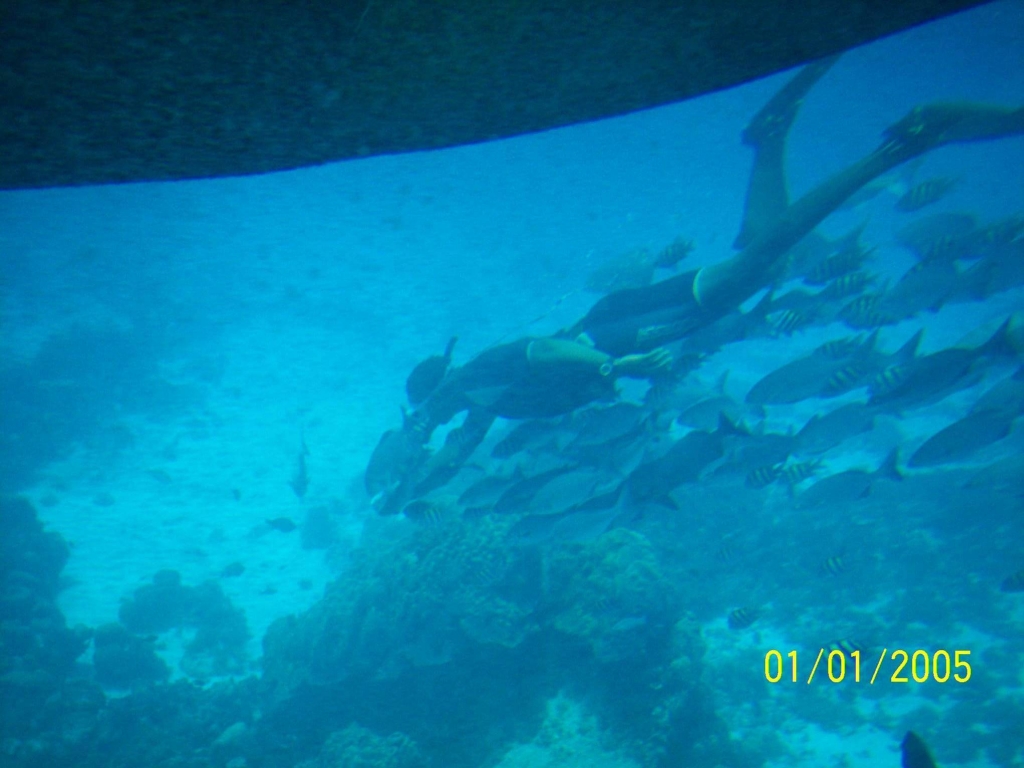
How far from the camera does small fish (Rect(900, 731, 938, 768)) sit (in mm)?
2379

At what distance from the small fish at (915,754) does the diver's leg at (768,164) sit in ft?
16.9

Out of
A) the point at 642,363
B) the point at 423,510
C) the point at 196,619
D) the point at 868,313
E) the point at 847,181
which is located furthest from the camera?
the point at 196,619

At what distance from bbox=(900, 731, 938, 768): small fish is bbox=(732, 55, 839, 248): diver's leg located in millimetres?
5149

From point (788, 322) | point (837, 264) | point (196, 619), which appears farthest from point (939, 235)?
point (196, 619)

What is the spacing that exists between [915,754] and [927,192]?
10649 mm

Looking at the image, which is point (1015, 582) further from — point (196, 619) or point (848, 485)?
point (196, 619)

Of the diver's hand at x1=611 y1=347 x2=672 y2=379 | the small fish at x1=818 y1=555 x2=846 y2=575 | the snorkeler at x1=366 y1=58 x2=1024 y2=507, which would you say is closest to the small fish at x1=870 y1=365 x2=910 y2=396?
the small fish at x1=818 y1=555 x2=846 y2=575

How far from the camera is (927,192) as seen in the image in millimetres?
9656

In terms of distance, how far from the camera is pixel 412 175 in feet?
140

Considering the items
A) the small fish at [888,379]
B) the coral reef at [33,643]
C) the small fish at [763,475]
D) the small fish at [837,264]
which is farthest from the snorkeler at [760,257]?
the coral reef at [33,643]

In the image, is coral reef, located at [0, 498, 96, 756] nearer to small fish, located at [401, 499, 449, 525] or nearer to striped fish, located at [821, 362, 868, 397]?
small fish, located at [401, 499, 449, 525]

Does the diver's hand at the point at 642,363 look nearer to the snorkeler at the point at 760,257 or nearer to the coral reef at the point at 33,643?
the snorkeler at the point at 760,257

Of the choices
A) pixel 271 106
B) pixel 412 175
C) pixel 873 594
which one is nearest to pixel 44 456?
pixel 271 106

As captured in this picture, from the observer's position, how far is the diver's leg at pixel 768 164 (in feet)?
21.0
